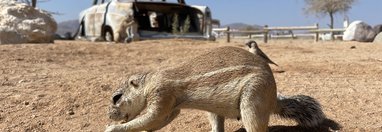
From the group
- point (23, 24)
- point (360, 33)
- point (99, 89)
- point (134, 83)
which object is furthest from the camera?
point (360, 33)

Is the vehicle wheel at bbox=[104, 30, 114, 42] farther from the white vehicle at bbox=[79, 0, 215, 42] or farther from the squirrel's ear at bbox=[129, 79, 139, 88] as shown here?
the squirrel's ear at bbox=[129, 79, 139, 88]

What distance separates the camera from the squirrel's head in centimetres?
371

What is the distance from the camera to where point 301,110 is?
4324 mm

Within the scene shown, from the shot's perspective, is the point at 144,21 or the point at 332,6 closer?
the point at 144,21

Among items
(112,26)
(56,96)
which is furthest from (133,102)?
(112,26)

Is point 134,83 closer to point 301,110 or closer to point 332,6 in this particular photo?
point 301,110

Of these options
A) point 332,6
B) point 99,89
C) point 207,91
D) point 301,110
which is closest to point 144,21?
point 99,89

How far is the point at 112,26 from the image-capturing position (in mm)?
18016

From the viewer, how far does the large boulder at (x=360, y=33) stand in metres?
23.7

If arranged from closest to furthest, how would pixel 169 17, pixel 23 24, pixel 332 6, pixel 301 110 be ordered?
pixel 301 110 → pixel 23 24 → pixel 169 17 → pixel 332 6

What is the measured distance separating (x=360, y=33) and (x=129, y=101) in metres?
22.3

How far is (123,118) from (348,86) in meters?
3.66

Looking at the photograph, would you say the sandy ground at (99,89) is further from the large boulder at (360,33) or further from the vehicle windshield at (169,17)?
the large boulder at (360,33)

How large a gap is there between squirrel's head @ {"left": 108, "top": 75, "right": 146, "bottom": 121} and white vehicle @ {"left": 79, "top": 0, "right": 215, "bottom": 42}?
12625 mm
